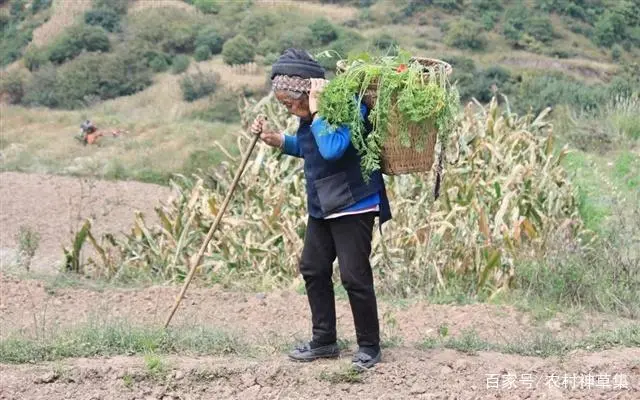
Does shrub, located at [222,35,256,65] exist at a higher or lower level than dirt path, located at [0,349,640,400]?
lower

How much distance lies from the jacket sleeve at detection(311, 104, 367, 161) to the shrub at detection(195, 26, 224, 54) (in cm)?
2310

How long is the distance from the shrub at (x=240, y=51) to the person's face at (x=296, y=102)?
20.9 metres

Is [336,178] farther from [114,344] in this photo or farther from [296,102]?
[114,344]

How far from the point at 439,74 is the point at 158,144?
1357cm

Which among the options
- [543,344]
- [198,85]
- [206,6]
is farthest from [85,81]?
[543,344]

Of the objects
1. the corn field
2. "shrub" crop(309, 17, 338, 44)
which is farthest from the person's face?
"shrub" crop(309, 17, 338, 44)

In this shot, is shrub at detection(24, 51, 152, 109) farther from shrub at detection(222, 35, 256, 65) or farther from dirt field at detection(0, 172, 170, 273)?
dirt field at detection(0, 172, 170, 273)

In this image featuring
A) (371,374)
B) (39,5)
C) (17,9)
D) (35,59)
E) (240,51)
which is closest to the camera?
(371,374)

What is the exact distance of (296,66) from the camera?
4.22 meters

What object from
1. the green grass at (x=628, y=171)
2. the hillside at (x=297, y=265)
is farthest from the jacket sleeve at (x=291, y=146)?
the green grass at (x=628, y=171)

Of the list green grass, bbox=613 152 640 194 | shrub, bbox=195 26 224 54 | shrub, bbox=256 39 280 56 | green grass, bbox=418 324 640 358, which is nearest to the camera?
green grass, bbox=418 324 640 358

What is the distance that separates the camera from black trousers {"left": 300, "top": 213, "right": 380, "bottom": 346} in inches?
170

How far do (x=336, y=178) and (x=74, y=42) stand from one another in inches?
923

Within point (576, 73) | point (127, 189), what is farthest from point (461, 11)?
point (127, 189)
